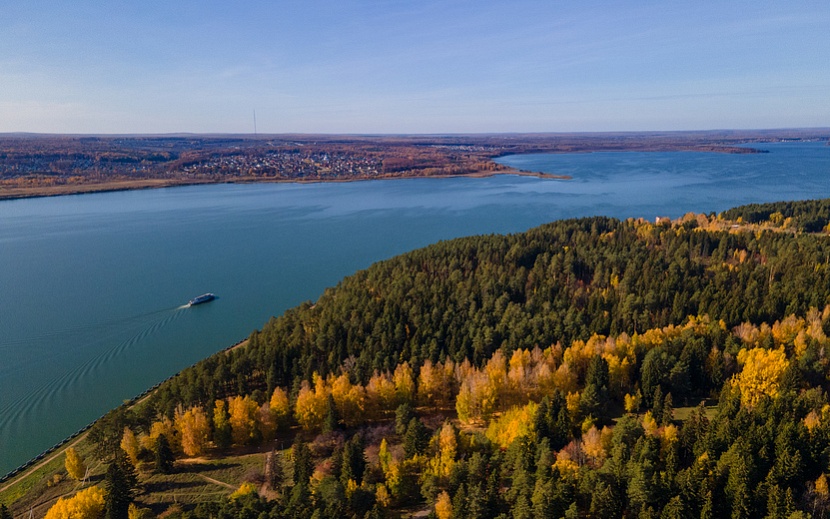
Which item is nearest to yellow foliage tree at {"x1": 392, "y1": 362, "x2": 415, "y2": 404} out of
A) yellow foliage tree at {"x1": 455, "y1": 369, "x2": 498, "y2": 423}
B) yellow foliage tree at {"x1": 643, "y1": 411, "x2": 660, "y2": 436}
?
yellow foliage tree at {"x1": 455, "y1": 369, "x2": 498, "y2": 423}

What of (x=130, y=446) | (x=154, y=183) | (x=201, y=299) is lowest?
(x=130, y=446)

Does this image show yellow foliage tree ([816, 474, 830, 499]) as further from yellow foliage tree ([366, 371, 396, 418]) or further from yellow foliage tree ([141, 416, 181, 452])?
yellow foliage tree ([141, 416, 181, 452])

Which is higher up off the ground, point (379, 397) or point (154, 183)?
point (154, 183)

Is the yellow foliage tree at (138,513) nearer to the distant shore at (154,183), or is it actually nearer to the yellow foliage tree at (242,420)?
the yellow foliage tree at (242,420)

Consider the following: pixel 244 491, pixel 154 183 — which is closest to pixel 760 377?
pixel 244 491

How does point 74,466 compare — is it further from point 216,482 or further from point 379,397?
point 379,397

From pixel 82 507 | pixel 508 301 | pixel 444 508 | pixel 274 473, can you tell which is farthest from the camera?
pixel 508 301

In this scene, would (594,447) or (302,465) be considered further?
(302,465)
